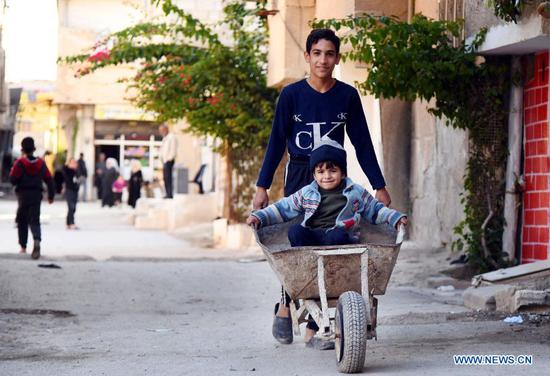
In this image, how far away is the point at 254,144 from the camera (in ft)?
70.1

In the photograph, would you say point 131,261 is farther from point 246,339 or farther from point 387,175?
point 246,339

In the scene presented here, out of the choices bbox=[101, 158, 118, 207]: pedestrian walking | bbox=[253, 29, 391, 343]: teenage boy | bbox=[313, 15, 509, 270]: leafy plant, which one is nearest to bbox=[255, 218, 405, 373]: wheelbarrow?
bbox=[253, 29, 391, 343]: teenage boy

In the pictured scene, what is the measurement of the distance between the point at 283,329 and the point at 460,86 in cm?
536

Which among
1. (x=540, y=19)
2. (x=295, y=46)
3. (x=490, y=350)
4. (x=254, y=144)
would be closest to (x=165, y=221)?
(x=254, y=144)

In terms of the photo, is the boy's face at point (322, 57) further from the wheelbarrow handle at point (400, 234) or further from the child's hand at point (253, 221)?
the wheelbarrow handle at point (400, 234)

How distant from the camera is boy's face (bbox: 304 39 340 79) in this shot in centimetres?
776

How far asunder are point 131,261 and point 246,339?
8.38 m

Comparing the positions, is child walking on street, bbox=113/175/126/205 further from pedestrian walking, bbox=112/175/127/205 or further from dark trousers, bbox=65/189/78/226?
dark trousers, bbox=65/189/78/226

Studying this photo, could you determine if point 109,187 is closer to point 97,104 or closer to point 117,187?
point 117,187

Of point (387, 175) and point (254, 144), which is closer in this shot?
point (387, 175)

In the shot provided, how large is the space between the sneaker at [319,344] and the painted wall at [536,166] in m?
4.69

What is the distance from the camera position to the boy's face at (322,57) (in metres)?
7.76

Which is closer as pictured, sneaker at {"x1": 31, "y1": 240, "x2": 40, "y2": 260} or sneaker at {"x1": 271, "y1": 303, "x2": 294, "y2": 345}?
sneaker at {"x1": 271, "y1": 303, "x2": 294, "y2": 345}

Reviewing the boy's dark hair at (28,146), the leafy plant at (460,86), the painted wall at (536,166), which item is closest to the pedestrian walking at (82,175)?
the boy's dark hair at (28,146)
